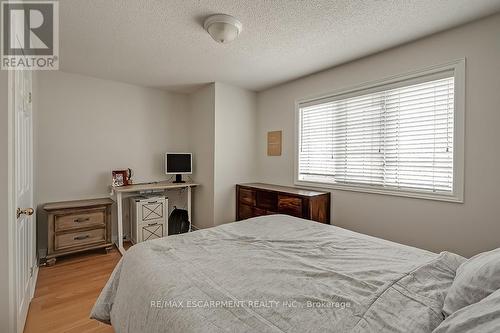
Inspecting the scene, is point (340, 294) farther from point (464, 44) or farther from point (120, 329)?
point (464, 44)

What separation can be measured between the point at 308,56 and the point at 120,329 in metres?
2.88

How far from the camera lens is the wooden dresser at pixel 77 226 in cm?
286

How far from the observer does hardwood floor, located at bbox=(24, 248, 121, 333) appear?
1.83 m

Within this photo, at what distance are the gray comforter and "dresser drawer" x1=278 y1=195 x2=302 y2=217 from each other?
1183 millimetres

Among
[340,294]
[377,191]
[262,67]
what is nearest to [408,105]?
[377,191]

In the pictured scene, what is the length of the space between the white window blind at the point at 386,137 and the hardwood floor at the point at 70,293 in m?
2.77

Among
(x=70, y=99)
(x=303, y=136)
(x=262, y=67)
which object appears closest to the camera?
(x=262, y=67)

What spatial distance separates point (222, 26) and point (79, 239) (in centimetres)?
302

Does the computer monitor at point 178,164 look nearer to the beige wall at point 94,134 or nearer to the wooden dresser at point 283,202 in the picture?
the beige wall at point 94,134

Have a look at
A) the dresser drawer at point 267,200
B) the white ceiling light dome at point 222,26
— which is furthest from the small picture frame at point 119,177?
the white ceiling light dome at point 222,26

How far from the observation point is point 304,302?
0.97 m

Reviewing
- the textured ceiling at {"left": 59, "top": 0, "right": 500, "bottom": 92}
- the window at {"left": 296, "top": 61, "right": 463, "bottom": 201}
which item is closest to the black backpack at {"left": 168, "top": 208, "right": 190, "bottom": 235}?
the window at {"left": 296, "top": 61, "right": 463, "bottom": 201}

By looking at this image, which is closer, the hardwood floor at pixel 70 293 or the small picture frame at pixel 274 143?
the hardwood floor at pixel 70 293

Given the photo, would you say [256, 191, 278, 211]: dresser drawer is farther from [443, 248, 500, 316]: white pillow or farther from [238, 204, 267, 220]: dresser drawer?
[443, 248, 500, 316]: white pillow
